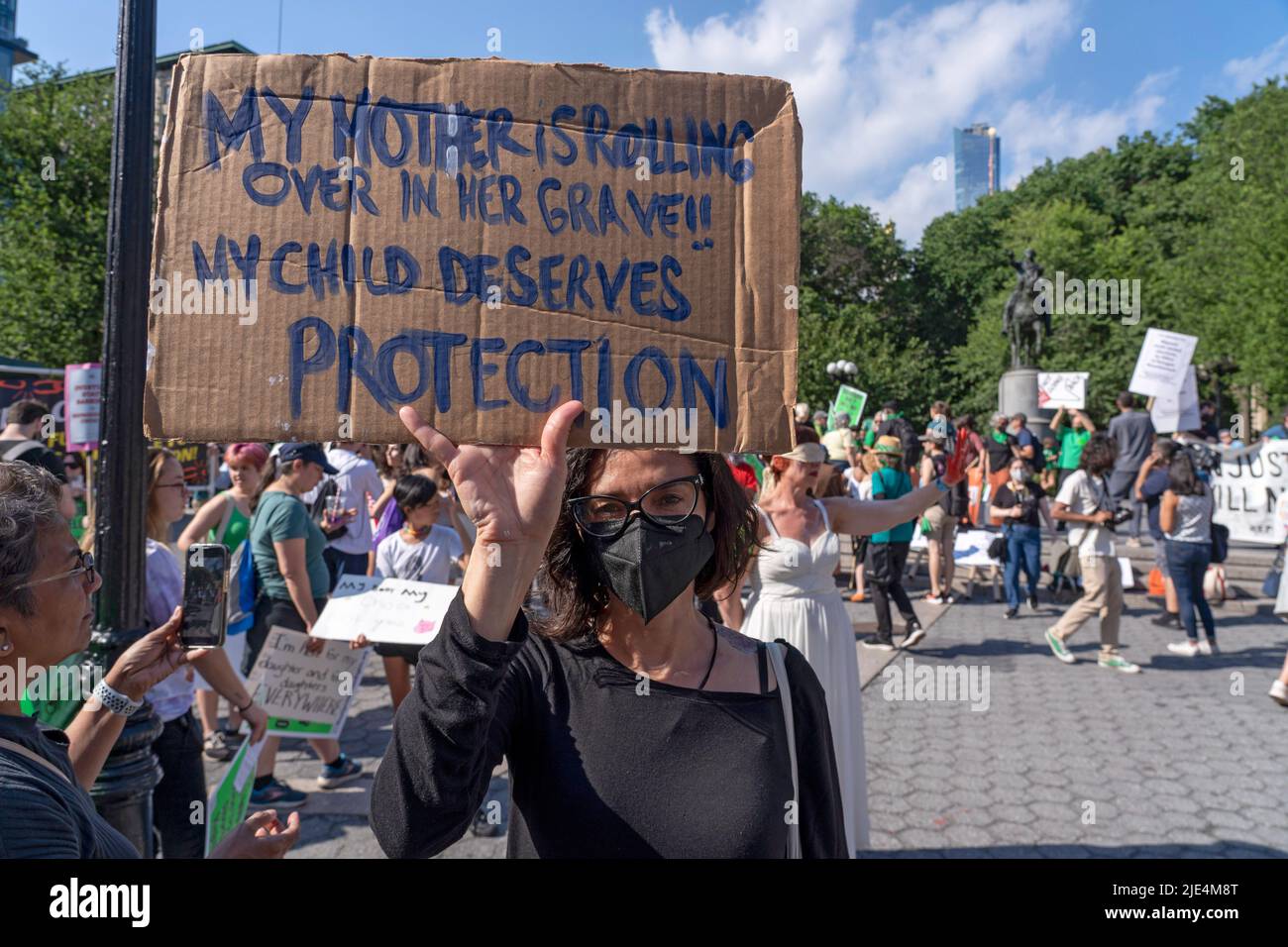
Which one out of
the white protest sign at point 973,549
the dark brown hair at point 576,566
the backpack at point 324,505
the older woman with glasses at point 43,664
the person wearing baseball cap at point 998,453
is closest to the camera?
the older woman with glasses at point 43,664

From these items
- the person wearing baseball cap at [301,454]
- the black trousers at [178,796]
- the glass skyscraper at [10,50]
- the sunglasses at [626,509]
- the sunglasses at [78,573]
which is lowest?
the black trousers at [178,796]

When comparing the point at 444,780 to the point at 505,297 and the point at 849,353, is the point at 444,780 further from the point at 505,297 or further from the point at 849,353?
the point at 849,353

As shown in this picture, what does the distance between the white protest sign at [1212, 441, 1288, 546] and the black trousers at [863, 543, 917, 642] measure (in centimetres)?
583

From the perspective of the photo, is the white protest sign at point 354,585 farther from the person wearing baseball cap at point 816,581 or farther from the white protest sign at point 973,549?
the white protest sign at point 973,549

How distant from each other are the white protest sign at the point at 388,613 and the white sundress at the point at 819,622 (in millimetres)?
1678

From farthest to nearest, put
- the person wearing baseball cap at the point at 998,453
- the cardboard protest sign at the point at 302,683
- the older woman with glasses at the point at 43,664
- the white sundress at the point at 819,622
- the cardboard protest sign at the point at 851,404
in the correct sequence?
the cardboard protest sign at the point at 851,404 < the person wearing baseball cap at the point at 998,453 < the cardboard protest sign at the point at 302,683 < the white sundress at the point at 819,622 < the older woman with glasses at the point at 43,664

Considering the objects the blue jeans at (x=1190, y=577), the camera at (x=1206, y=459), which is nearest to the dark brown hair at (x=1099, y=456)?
the blue jeans at (x=1190, y=577)

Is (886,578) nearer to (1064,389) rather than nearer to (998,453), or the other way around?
(998,453)

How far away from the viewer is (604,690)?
1760mm

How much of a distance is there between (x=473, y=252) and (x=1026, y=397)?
21.8 meters

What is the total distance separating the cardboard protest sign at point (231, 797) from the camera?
2982 millimetres

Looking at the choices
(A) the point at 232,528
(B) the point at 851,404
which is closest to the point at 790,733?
(A) the point at 232,528

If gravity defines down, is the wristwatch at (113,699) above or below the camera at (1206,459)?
below

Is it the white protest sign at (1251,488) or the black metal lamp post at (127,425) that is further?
the white protest sign at (1251,488)
